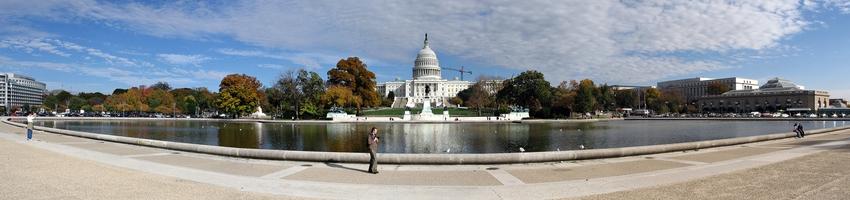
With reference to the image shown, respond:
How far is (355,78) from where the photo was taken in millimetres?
95750

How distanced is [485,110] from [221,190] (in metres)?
101

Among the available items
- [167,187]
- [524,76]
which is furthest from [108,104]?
[167,187]

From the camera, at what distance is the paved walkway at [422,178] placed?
10219mm

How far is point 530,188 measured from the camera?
11297 mm

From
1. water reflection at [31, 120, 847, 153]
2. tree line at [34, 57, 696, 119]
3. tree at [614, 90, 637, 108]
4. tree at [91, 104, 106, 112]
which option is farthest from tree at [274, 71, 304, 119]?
tree at [614, 90, 637, 108]

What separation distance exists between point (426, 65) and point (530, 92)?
→ 9620 cm

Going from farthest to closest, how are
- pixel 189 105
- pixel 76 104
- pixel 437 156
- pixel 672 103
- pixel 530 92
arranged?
pixel 672 103 < pixel 76 104 < pixel 189 105 < pixel 530 92 < pixel 437 156

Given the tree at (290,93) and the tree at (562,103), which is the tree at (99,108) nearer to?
the tree at (290,93)

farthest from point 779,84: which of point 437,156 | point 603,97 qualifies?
point 437,156

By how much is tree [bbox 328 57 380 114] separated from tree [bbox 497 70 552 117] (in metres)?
25.7

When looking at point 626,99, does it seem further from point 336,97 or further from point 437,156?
point 437,156

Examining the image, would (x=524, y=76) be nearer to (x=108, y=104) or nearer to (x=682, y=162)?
(x=682, y=162)

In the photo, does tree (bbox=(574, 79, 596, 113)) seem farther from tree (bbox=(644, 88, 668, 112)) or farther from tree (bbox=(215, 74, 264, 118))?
tree (bbox=(215, 74, 264, 118))

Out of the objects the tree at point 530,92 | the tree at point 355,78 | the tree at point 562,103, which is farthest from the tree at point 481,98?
the tree at point 355,78
